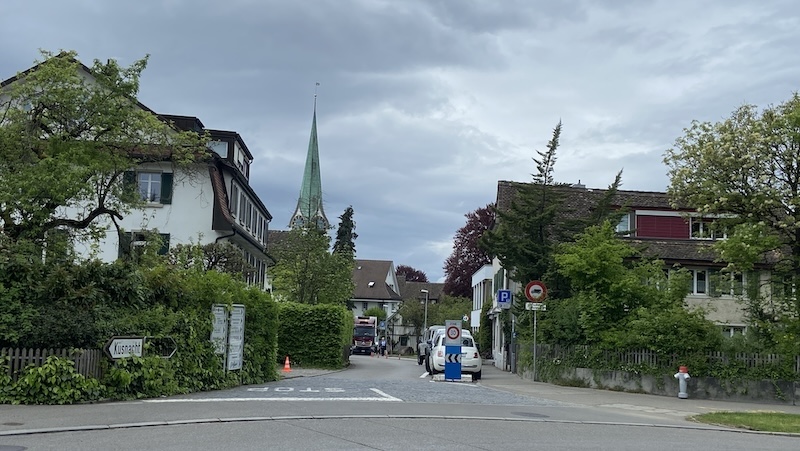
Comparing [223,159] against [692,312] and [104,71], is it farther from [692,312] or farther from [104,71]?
[692,312]

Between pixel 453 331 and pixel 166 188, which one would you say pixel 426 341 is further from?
pixel 453 331

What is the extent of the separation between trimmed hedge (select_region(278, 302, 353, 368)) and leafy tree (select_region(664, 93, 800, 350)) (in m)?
16.4

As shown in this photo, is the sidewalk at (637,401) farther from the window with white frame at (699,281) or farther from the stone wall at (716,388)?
the window with white frame at (699,281)

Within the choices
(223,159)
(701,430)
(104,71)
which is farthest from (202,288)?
(223,159)

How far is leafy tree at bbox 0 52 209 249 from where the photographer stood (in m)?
18.5

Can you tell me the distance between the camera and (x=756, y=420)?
16.2 metres

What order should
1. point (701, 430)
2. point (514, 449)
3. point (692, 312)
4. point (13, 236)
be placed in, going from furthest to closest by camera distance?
point (692, 312) → point (13, 236) → point (701, 430) → point (514, 449)

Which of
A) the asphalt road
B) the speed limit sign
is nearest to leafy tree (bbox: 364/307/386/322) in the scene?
the speed limit sign

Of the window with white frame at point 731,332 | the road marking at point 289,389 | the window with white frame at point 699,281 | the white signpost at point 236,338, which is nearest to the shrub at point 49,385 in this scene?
the road marking at point 289,389

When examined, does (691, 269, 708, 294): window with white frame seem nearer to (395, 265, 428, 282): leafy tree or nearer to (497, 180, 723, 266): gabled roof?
(497, 180, 723, 266): gabled roof

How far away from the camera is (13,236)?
19266 millimetres

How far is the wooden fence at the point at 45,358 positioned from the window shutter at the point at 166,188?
21655 millimetres

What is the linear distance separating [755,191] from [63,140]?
69.1 ft

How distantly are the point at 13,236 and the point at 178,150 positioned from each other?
494 centimetres
